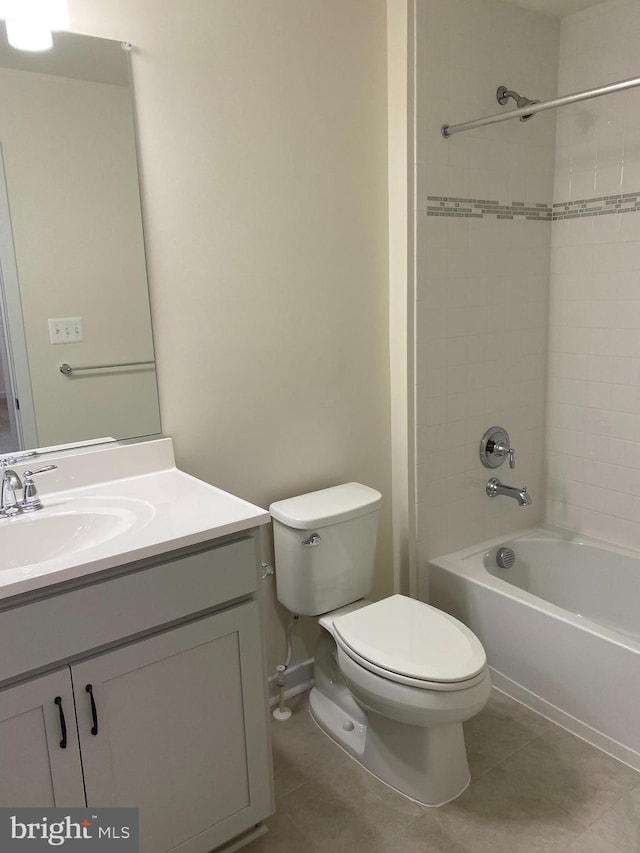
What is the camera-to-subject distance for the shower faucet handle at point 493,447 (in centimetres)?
264

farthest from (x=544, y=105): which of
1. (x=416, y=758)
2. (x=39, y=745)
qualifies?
(x=39, y=745)

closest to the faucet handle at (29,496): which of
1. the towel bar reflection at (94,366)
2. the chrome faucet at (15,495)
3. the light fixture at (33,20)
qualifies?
the chrome faucet at (15,495)

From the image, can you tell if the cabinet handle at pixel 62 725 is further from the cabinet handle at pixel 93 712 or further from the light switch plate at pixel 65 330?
the light switch plate at pixel 65 330

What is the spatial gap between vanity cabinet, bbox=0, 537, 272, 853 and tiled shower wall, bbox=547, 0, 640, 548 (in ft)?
5.38

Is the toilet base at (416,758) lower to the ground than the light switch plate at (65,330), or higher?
lower

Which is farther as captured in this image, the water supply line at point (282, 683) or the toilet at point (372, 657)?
the water supply line at point (282, 683)

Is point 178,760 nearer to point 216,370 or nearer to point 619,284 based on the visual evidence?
point 216,370

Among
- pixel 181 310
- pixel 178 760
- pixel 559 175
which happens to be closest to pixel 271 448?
pixel 181 310

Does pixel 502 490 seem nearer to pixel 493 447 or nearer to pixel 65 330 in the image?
pixel 493 447

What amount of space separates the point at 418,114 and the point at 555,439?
55.0 inches

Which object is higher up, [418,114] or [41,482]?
[418,114]

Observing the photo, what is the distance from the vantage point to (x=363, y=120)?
2.24 metres

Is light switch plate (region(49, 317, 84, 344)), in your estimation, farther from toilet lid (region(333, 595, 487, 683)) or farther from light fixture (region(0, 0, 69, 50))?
toilet lid (region(333, 595, 487, 683))

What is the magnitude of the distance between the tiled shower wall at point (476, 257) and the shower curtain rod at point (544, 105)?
6 centimetres
